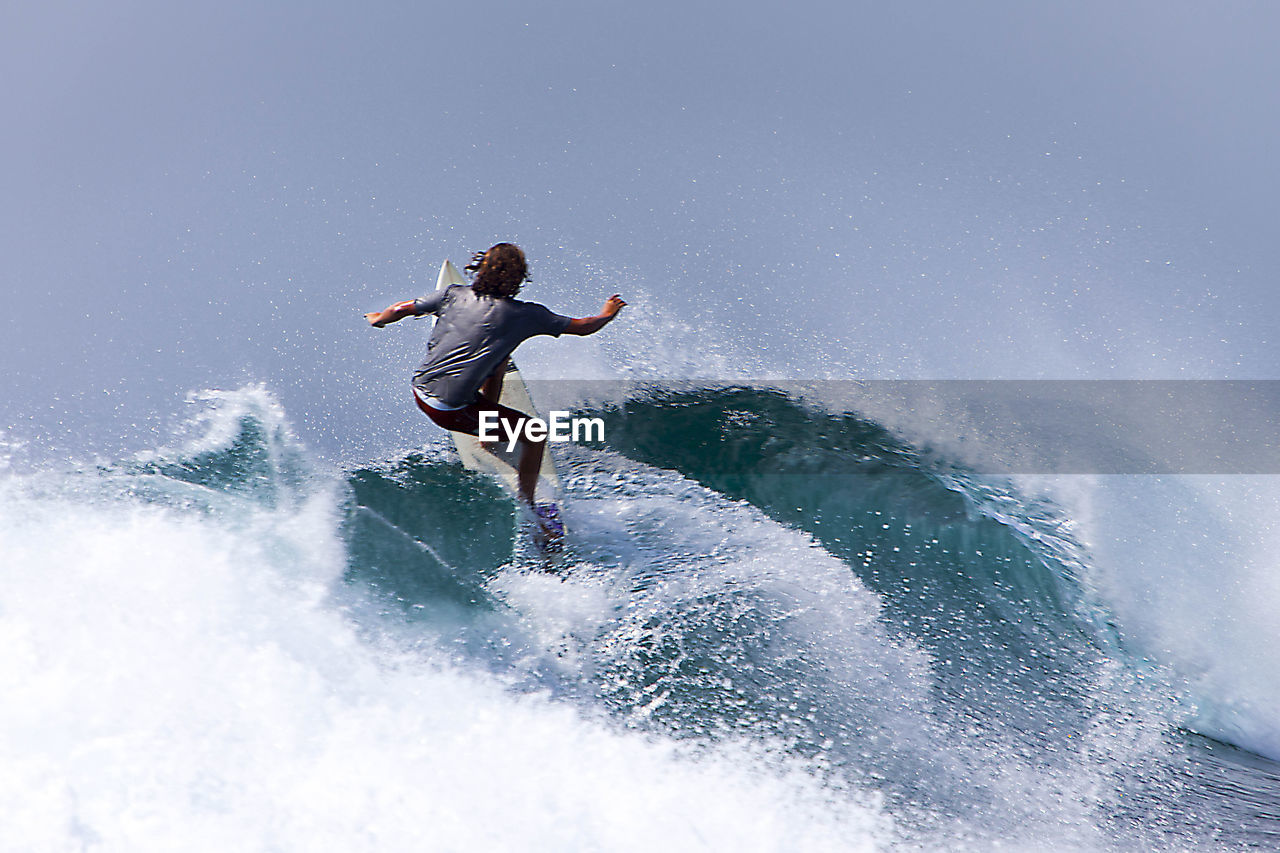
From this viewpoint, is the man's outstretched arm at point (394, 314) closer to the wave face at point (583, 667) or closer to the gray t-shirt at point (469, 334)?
the gray t-shirt at point (469, 334)

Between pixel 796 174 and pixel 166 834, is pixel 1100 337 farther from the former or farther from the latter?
pixel 166 834

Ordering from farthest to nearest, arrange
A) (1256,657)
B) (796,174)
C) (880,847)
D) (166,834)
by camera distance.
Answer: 1. (796,174)
2. (1256,657)
3. (880,847)
4. (166,834)

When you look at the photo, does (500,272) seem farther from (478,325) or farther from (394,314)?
(394,314)

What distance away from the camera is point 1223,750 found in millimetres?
3512

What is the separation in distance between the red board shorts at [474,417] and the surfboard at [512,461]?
10cm

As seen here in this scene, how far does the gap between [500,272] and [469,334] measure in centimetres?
27

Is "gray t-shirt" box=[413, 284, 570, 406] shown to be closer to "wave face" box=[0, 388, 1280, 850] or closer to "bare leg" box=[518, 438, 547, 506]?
"bare leg" box=[518, 438, 547, 506]

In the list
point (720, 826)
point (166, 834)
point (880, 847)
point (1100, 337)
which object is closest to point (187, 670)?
point (166, 834)

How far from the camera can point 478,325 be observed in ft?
11.5

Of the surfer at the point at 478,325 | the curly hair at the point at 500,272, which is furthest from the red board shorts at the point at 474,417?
the curly hair at the point at 500,272

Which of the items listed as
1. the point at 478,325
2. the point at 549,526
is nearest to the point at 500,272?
the point at 478,325

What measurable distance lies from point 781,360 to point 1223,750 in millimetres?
2653

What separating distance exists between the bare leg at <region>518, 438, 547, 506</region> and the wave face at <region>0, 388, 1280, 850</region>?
0.37 ft

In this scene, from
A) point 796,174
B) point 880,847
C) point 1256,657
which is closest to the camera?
point 880,847
